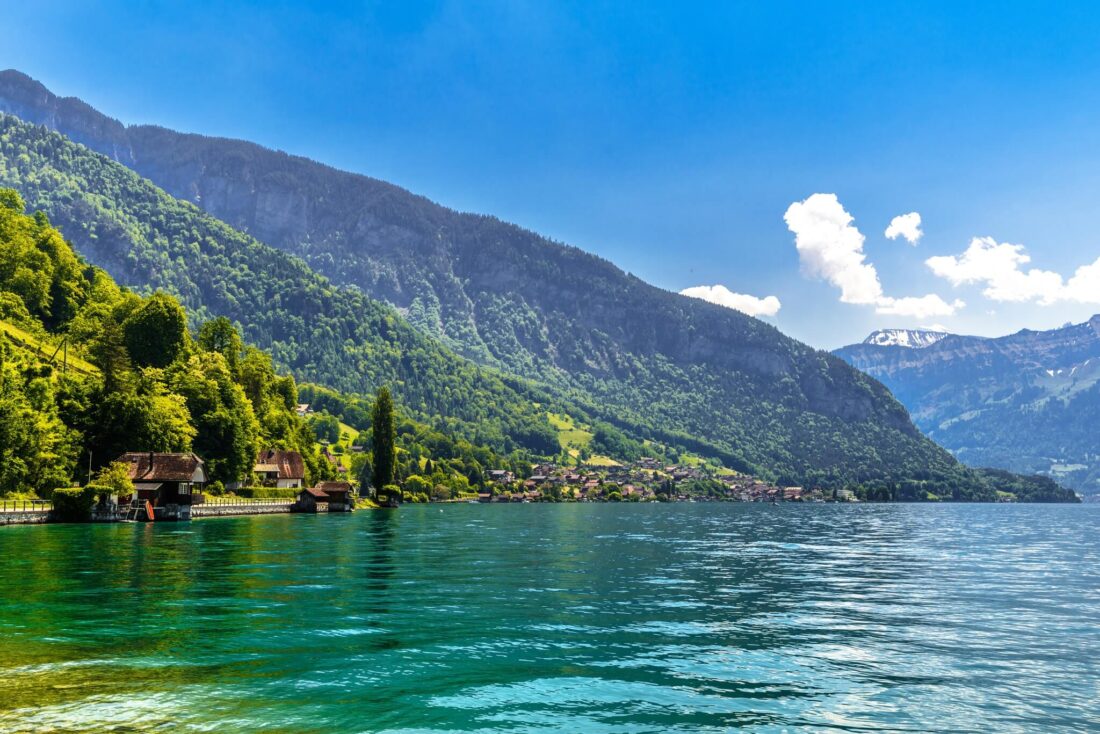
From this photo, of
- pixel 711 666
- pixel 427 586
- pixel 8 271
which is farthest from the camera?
pixel 8 271

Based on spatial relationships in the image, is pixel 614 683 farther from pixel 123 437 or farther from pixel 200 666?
pixel 123 437

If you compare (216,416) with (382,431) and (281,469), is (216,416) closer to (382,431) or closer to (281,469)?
(281,469)

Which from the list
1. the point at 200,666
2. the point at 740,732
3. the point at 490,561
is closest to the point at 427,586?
the point at 490,561

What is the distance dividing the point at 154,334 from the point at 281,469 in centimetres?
3657

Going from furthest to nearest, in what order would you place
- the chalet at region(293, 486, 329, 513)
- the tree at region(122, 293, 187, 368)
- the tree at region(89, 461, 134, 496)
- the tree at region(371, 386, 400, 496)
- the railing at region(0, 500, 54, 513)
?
the tree at region(371, 386, 400, 496) → the chalet at region(293, 486, 329, 513) → the tree at region(122, 293, 187, 368) → the tree at region(89, 461, 134, 496) → the railing at region(0, 500, 54, 513)

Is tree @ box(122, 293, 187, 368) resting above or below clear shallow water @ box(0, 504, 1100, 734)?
above

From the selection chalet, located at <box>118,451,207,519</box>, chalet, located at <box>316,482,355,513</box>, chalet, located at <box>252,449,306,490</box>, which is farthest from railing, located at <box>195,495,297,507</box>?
chalet, located at <box>118,451,207,519</box>

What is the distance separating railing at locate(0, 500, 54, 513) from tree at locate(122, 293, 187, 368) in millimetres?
54284

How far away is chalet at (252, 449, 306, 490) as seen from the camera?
158 m

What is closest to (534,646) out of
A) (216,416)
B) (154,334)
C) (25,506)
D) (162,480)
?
(25,506)

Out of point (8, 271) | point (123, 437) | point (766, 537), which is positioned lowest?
point (766, 537)

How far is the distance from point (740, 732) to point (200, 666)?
49.9 ft

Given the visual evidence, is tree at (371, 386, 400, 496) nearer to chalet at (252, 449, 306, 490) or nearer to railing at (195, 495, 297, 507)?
chalet at (252, 449, 306, 490)

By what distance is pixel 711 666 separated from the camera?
77.5 feet
